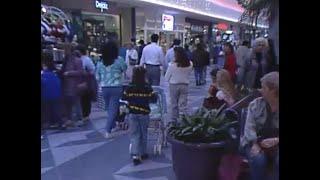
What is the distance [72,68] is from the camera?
821 cm

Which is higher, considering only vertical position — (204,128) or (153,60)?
(153,60)

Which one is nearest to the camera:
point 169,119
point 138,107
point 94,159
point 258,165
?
point 258,165

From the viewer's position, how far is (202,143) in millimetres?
4172

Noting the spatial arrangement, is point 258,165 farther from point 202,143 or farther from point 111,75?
point 111,75

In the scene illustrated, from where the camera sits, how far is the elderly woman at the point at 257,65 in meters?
5.09

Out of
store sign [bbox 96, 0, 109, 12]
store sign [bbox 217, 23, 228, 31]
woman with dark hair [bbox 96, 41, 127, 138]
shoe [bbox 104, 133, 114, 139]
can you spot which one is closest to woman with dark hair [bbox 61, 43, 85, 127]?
woman with dark hair [bbox 96, 41, 127, 138]

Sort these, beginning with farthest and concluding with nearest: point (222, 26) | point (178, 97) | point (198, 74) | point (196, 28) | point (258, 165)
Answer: point (222, 26)
point (196, 28)
point (198, 74)
point (178, 97)
point (258, 165)

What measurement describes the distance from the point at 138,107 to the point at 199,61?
10.0 m

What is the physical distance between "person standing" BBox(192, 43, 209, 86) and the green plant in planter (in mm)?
10910

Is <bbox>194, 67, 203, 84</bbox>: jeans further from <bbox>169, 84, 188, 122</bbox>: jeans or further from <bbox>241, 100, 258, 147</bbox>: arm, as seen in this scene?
<bbox>241, 100, 258, 147</bbox>: arm

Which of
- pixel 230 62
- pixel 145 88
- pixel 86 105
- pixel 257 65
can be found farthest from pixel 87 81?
pixel 257 65

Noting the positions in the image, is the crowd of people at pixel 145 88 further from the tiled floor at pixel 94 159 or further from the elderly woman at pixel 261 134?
the tiled floor at pixel 94 159
